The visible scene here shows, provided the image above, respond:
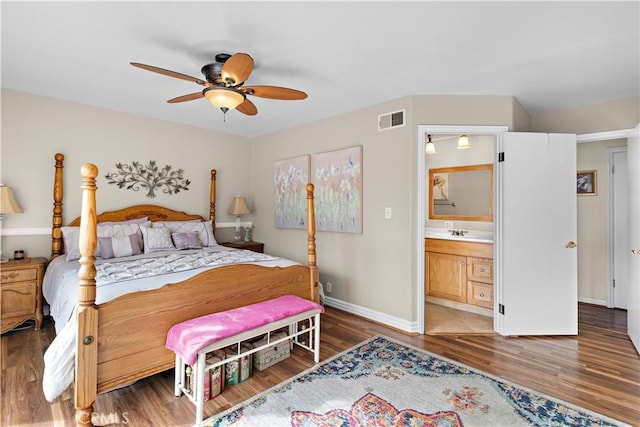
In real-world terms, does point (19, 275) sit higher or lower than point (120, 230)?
lower

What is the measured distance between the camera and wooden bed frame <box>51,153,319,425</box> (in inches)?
66.2

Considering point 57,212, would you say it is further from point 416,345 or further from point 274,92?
point 416,345

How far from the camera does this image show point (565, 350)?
2.70 metres

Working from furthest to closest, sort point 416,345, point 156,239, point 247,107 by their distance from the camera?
point 156,239, point 416,345, point 247,107

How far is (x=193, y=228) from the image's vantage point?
4.00 metres

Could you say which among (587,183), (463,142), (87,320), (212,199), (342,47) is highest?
(342,47)

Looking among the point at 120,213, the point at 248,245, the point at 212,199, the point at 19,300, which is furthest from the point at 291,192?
the point at 19,300

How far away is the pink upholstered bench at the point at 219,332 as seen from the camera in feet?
5.83

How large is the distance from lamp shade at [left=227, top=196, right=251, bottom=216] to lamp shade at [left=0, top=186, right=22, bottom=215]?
2.29 m

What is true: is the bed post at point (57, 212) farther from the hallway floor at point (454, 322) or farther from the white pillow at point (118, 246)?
the hallway floor at point (454, 322)

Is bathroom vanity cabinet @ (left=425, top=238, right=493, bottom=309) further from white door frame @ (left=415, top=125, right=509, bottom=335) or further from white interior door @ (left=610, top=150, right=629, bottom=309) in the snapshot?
white interior door @ (left=610, top=150, right=629, bottom=309)

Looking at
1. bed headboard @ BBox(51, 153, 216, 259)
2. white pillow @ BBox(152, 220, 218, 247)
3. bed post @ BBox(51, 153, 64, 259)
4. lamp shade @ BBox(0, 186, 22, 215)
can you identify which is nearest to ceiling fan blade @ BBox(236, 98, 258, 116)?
white pillow @ BBox(152, 220, 218, 247)

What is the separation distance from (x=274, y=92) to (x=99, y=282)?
180cm

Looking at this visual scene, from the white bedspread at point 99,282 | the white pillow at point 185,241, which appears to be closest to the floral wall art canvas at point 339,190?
the white bedspread at point 99,282
